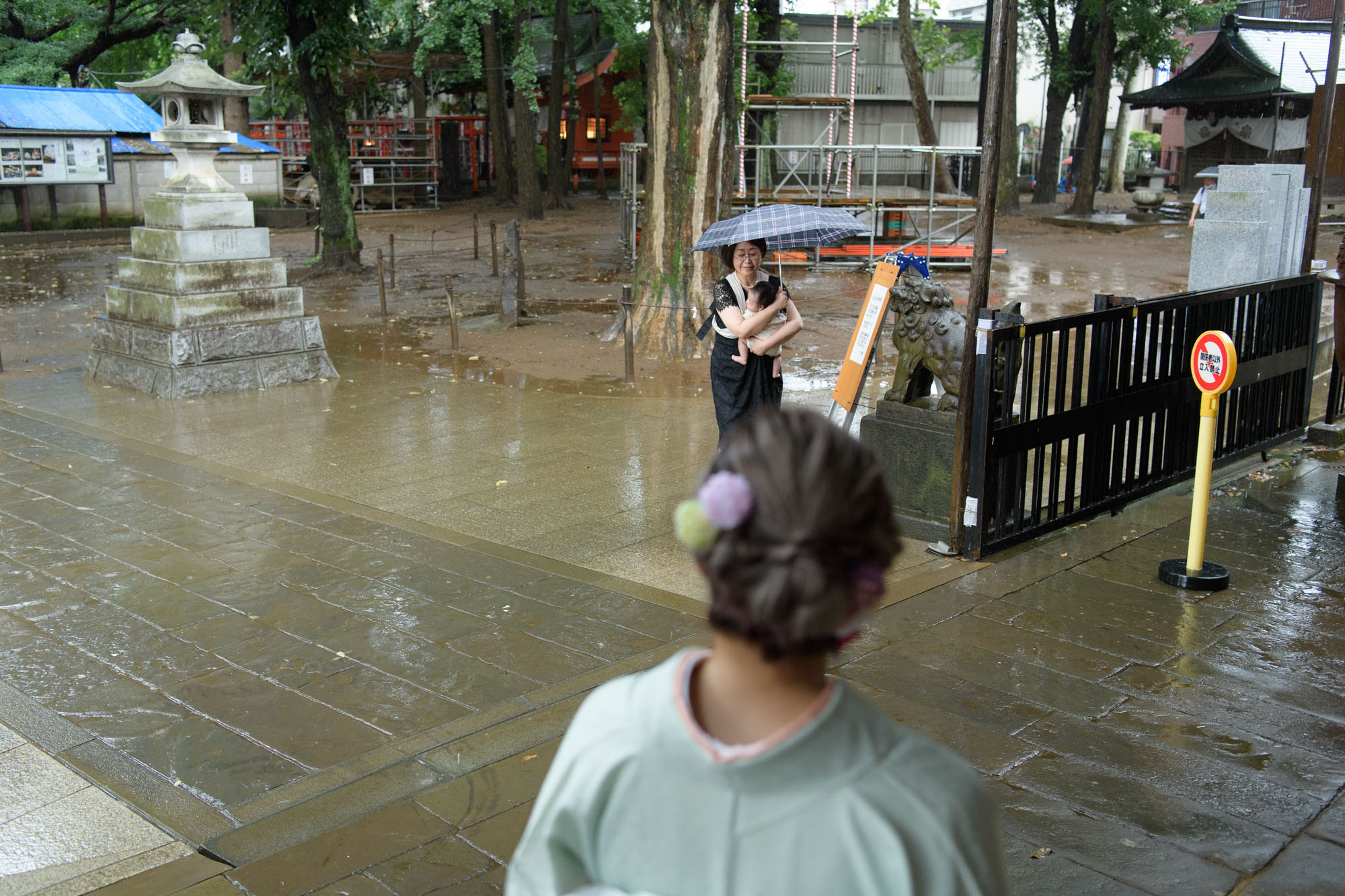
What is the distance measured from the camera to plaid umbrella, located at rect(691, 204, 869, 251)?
6.89 metres

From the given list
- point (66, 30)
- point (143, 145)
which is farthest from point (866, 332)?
point (66, 30)

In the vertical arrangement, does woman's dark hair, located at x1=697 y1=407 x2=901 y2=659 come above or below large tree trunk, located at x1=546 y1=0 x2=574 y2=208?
below

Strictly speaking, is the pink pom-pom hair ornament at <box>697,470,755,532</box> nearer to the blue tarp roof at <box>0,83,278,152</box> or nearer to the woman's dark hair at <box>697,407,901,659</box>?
the woman's dark hair at <box>697,407,901,659</box>

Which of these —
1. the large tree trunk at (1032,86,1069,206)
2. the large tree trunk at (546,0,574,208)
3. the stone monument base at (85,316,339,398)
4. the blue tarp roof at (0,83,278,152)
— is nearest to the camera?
the stone monument base at (85,316,339,398)

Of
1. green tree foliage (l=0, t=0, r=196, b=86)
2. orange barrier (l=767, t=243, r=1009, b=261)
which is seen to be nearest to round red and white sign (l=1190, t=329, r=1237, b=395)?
orange barrier (l=767, t=243, r=1009, b=261)

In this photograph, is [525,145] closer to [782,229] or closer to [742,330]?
[782,229]

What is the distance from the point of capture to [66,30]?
32094 mm

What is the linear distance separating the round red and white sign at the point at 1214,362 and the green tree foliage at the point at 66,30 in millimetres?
30003

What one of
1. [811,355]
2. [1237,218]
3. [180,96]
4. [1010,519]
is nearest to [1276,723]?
[1010,519]

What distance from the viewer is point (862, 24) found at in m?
42.4

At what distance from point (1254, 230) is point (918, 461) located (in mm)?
4392

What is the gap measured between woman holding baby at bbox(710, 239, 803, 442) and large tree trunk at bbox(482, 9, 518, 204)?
83.0 ft

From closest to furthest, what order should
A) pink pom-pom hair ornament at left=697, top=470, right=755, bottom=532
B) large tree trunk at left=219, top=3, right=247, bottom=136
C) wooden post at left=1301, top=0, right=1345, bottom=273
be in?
pink pom-pom hair ornament at left=697, top=470, right=755, bottom=532 → wooden post at left=1301, top=0, right=1345, bottom=273 → large tree trunk at left=219, top=3, right=247, bottom=136

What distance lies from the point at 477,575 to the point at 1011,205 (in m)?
31.6
